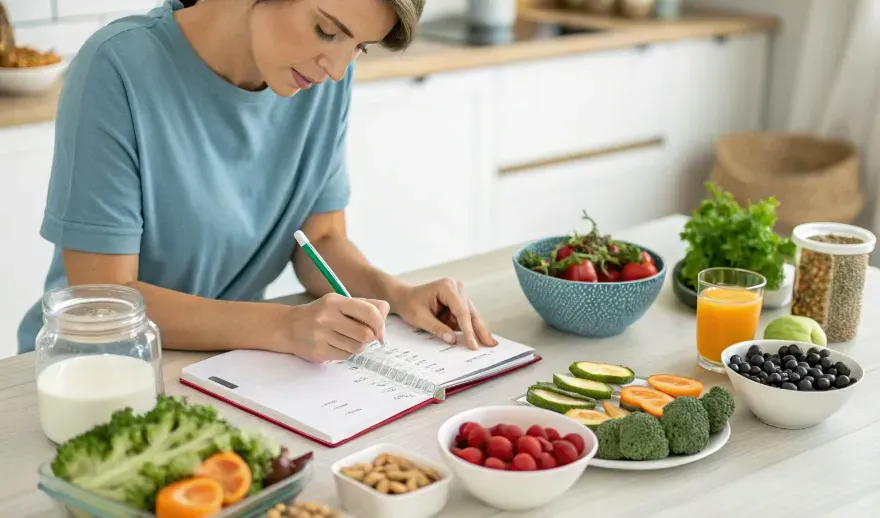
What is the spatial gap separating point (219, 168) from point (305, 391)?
48 cm

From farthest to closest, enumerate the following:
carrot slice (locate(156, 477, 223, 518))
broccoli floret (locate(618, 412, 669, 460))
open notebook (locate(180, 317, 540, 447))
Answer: open notebook (locate(180, 317, 540, 447)), broccoli floret (locate(618, 412, 669, 460)), carrot slice (locate(156, 477, 223, 518))

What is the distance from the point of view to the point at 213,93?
1735 millimetres

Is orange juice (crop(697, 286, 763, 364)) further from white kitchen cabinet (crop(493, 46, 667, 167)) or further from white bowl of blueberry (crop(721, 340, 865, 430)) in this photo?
white kitchen cabinet (crop(493, 46, 667, 167))

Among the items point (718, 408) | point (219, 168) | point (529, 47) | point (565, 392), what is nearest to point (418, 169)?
point (529, 47)

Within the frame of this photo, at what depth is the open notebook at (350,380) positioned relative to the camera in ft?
4.54

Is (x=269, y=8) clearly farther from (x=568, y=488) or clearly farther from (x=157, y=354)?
(x=568, y=488)

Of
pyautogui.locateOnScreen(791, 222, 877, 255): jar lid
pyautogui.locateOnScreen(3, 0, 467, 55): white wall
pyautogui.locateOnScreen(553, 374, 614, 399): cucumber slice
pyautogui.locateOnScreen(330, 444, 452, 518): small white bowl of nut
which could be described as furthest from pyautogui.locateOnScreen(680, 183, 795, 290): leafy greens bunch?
pyautogui.locateOnScreen(3, 0, 467, 55): white wall

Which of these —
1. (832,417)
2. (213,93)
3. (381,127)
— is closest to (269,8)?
(213,93)

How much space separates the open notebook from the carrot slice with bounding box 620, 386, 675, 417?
0.18 meters

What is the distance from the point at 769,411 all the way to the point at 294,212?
0.87 meters

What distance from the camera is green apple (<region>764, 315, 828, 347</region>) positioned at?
62.7 inches

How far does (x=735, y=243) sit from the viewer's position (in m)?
1.79

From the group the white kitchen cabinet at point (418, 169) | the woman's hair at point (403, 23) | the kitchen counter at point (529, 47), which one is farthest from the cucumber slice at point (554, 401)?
the white kitchen cabinet at point (418, 169)

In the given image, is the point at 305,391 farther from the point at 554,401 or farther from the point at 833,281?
the point at 833,281
